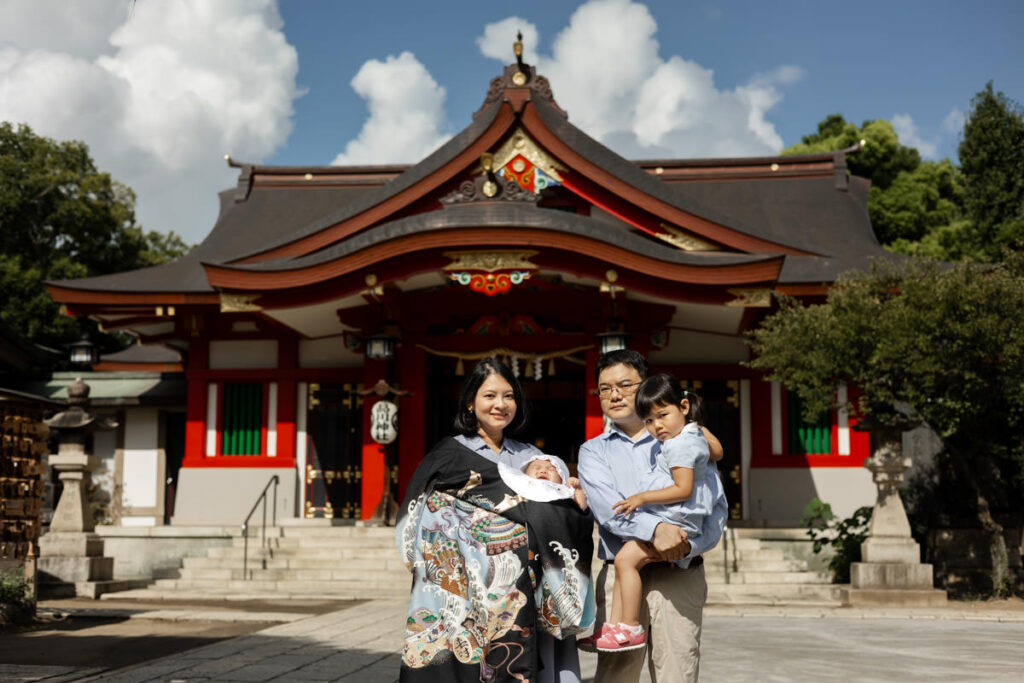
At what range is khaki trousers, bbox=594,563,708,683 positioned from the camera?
152 inches

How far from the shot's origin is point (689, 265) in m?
13.3

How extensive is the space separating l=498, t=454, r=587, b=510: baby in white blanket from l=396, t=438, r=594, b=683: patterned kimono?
2.1 inches

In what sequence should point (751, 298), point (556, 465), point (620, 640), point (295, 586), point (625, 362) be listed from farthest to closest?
point (751, 298)
point (295, 586)
point (625, 362)
point (556, 465)
point (620, 640)

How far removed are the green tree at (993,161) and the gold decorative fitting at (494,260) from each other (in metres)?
17.0

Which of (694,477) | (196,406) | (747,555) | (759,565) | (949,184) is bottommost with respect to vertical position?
(759,565)

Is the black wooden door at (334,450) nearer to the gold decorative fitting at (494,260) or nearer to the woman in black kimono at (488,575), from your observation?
the gold decorative fitting at (494,260)

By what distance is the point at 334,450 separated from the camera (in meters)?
16.6

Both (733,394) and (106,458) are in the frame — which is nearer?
(733,394)

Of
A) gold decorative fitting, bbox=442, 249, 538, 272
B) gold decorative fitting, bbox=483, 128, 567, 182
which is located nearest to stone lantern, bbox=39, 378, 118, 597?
gold decorative fitting, bbox=442, 249, 538, 272

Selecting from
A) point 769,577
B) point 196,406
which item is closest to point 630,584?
point 769,577

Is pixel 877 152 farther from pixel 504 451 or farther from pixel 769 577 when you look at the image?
pixel 504 451

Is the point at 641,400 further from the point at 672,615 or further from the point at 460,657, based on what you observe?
the point at 460,657

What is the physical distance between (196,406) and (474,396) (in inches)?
519

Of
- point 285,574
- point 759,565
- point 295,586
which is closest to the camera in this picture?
point 295,586
